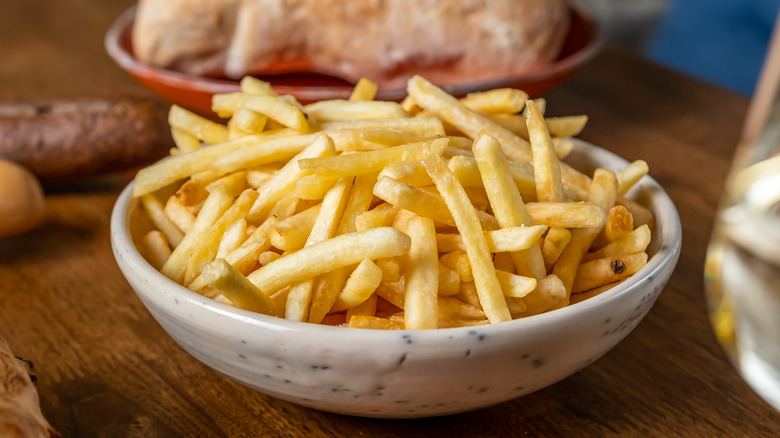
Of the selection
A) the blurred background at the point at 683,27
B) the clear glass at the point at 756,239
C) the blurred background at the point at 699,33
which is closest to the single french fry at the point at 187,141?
the clear glass at the point at 756,239

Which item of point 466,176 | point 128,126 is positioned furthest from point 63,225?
point 466,176

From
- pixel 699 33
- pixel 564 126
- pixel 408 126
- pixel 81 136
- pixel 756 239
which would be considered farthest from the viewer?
pixel 699 33

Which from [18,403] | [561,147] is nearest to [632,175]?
[561,147]

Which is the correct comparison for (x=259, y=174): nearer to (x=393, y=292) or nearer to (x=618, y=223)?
(x=393, y=292)

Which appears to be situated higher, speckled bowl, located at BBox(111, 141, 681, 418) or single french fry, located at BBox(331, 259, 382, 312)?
single french fry, located at BBox(331, 259, 382, 312)

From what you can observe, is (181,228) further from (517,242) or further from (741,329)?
(741,329)

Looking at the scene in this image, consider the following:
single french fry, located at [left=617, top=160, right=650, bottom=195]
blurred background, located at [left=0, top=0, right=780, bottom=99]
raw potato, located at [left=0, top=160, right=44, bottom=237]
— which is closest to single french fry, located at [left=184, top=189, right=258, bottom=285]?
single french fry, located at [left=617, top=160, right=650, bottom=195]

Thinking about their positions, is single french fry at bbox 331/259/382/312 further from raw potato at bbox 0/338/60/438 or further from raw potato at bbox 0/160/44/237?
raw potato at bbox 0/160/44/237

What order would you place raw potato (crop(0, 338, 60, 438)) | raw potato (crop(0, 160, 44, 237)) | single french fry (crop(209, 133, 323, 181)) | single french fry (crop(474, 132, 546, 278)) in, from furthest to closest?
raw potato (crop(0, 160, 44, 237)), single french fry (crop(209, 133, 323, 181)), single french fry (crop(474, 132, 546, 278)), raw potato (crop(0, 338, 60, 438))
